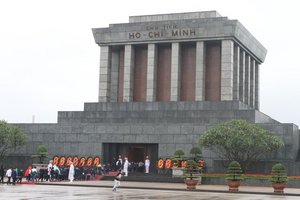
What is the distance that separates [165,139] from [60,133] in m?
10.7

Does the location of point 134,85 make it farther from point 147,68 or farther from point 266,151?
point 266,151

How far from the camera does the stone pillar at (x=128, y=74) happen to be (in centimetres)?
5919

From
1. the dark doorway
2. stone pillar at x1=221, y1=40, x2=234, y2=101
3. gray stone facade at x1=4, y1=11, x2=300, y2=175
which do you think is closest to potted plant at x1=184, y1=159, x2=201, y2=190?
gray stone facade at x1=4, y1=11, x2=300, y2=175

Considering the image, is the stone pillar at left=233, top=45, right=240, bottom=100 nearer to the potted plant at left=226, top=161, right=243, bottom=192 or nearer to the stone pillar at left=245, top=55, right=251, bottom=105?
the stone pillar at left=245, top=55, right=251, bottom=105

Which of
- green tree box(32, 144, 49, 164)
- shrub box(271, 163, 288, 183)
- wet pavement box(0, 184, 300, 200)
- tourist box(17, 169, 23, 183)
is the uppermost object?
green tree box(32, 144, 49, 164)

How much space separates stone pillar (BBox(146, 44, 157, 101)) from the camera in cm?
5809

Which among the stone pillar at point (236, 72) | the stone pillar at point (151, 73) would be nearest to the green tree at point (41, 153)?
the stone pillar at point (151, 73)

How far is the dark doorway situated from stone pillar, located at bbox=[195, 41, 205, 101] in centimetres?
711

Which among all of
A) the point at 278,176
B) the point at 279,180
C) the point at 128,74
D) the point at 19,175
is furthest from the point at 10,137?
the point at 279,180

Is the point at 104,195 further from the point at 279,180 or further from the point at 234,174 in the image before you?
the point at 279,180

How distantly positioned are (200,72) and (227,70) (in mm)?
2802

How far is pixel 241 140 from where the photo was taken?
44719mm

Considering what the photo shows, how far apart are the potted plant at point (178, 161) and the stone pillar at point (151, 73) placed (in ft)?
39.6

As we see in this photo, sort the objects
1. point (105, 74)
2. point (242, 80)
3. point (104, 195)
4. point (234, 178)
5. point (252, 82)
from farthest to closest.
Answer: point (252, 82) < point (242, 80) < point (105, 74) < point (234, 178) < point (104, 195)
